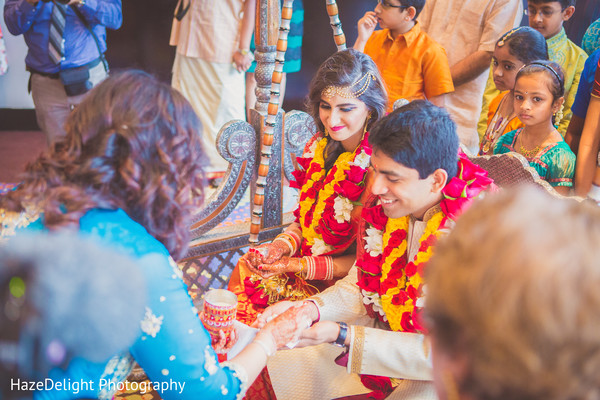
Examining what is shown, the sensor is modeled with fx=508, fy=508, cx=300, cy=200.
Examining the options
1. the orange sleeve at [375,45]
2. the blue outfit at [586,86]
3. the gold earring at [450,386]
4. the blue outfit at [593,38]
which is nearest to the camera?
the gold earring at [450,386]

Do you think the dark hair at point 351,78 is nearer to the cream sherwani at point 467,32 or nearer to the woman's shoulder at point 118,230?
the woman's shoulder at point 118,230

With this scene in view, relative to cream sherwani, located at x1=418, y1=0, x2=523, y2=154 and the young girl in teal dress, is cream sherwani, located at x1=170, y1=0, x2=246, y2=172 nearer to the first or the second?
cream sherwani, located at x1=418, y1=0, x2=523, y2=154

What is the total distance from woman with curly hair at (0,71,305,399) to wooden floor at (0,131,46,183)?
12.5 ft

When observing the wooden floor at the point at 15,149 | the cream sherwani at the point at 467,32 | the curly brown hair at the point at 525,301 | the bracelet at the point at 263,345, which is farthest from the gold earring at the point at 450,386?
the wooden floor at the point at 15,149

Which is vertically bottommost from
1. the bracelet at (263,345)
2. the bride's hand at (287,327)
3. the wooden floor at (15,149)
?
the wooden floor at (15,149)

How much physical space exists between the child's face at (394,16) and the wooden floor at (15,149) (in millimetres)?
3196

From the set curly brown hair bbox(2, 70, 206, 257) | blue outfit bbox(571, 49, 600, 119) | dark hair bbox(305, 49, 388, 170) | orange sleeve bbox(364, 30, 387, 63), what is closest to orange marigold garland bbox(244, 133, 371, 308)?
dark hair bbox(305, 49, 388, 170)

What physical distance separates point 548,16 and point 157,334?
10.4ft

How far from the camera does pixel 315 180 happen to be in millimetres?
2305

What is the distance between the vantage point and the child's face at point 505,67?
2.94 meters

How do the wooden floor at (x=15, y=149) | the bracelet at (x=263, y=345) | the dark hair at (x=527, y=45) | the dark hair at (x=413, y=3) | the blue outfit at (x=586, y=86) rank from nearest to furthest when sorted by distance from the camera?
1. the bracelet at (x=263, y=345)
2. the blue outfit at (x=586, y=86)
3. the dark hair at (x=527, y=45)
4. the dark hair at (x=413, y=3)
5. the wooden floor at (x=15, y=149)

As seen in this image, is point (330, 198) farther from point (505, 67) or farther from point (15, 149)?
point (15, 149)

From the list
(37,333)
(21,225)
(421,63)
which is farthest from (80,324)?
(421,63)

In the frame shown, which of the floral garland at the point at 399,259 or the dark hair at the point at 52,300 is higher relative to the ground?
the dark hair at the point at 52,300
